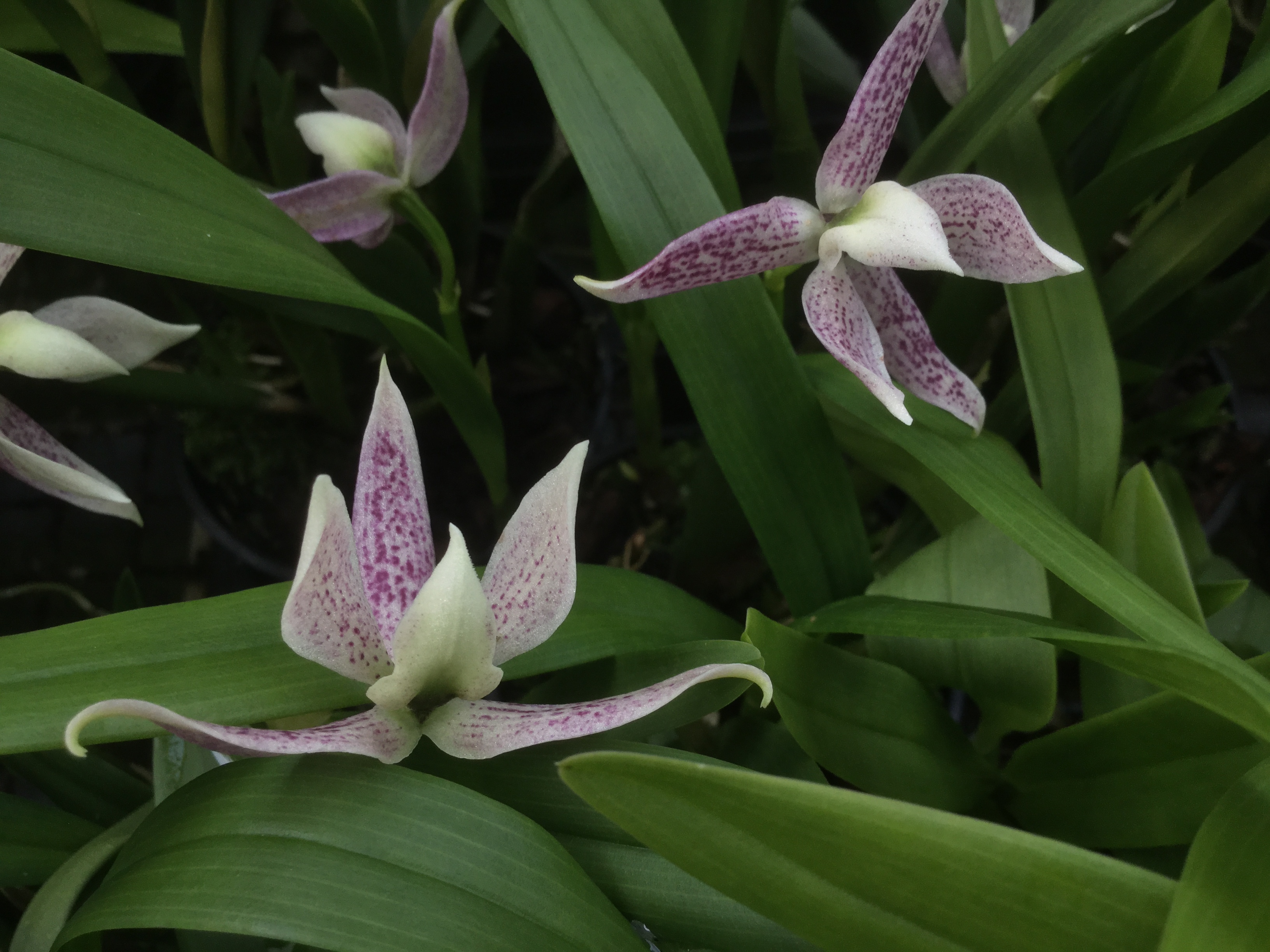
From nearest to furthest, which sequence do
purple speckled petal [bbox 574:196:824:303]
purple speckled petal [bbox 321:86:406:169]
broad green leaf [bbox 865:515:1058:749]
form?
1. purple speckled petal [bbox 574:196:824:303]
2. broad green leaf [bbox 865:515:1058:749]
3. purple speckled petal [bbox 321:86:406:169]

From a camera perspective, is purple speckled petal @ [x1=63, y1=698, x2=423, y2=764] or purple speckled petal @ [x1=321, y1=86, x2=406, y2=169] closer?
purple speckled petal @ [x1=63, y1=698, x2=423, y2=764]

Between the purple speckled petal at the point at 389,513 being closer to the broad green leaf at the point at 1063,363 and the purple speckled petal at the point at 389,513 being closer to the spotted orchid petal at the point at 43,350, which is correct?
the spotted orchid petal at the point at 43,350

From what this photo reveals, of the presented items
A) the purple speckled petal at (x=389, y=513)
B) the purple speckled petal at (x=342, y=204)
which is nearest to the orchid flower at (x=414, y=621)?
the purple speckled petal at (x=389, y=513)

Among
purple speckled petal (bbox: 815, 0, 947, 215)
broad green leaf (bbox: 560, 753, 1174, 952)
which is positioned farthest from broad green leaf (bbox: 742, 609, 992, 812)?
purple speckled petal (bbox: 815, 0, 947, 215)

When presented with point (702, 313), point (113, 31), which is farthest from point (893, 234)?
point (113, 31)

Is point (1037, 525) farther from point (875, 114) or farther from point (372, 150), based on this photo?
point (372, 150)

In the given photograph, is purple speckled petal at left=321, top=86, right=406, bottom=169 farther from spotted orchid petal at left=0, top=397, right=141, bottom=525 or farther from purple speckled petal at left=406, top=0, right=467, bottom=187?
spotted orchid petal at left=0, top=397, right=141, bottom=525
